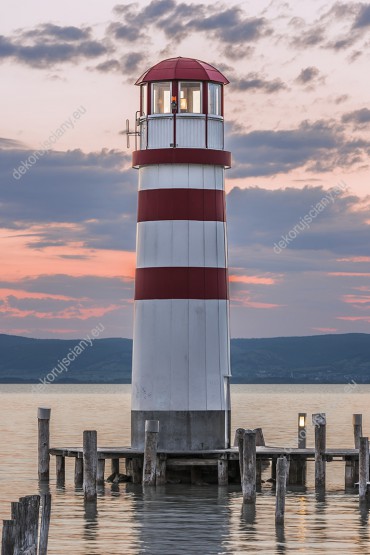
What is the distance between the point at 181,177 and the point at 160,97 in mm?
2282

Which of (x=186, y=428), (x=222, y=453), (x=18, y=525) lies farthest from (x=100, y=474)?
(x=18, y=525)

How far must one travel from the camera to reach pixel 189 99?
37125 millimetres

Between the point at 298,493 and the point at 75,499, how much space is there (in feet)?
19.1

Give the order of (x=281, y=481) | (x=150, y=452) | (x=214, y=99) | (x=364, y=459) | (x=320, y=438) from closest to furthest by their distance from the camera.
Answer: (x=281, y=481) < (x=364, y=459) < (x=150, y=452) < (x=320, y=438) < (x=214, y=99)

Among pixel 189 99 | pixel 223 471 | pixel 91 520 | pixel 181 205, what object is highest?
pixel 189 99

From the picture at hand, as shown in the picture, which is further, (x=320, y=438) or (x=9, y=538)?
(x=320, y=438)

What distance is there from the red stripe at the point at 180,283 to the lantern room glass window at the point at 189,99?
4206 mm

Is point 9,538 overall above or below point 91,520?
above

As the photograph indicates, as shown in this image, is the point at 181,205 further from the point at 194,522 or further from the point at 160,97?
the point at 194,522

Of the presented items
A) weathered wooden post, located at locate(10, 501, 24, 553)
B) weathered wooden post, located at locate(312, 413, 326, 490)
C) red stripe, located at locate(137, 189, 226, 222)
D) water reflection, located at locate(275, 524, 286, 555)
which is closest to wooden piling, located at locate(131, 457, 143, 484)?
weathered wooden post, located at locate(312, 413, 326, 490)

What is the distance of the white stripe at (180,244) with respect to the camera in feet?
119

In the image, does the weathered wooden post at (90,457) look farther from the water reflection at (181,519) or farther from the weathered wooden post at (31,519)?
the weathered wooden post at (31,519)

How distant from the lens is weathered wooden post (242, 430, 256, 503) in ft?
109

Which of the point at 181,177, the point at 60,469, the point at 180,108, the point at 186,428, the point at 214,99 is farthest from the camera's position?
the point at 60,469
